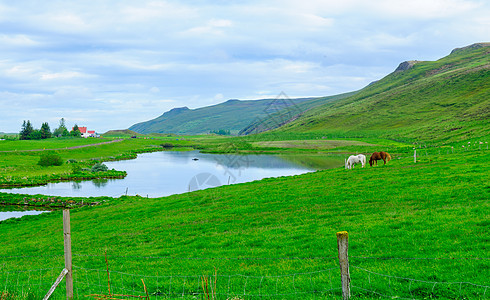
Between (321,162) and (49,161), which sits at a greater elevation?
(49,161)

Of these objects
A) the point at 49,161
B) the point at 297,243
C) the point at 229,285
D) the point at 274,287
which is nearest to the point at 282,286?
the point at 274,287

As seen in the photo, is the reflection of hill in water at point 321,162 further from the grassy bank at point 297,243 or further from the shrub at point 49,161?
the shrub at point 49,161

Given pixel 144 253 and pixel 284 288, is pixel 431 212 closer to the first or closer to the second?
pixel 284 288

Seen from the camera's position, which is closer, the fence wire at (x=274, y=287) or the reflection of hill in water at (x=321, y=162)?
the fence wire at (x=274, y=287)

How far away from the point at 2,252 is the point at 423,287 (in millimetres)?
21753

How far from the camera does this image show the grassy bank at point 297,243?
9.45 metres

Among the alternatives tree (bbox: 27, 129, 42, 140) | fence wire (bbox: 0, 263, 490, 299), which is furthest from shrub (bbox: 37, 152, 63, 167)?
tree (bbox: 27, 129, 42, 140)

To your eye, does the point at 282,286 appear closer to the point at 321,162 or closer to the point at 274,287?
the point at 274,287

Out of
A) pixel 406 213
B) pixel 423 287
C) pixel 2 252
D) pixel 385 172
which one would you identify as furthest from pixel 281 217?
pixel 2 252

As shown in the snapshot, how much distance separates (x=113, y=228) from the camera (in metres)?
23.3

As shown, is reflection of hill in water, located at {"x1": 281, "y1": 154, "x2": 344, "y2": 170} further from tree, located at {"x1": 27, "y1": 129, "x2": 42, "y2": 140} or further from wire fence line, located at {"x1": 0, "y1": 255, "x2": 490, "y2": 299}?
tree, located at {"x1": 27, "y1": 129, "x2": 42, "y2": 140}

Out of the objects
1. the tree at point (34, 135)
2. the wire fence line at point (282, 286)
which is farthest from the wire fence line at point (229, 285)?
the tree at point (34, 135)

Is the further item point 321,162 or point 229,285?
point 321,162

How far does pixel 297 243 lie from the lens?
45.6 feet
